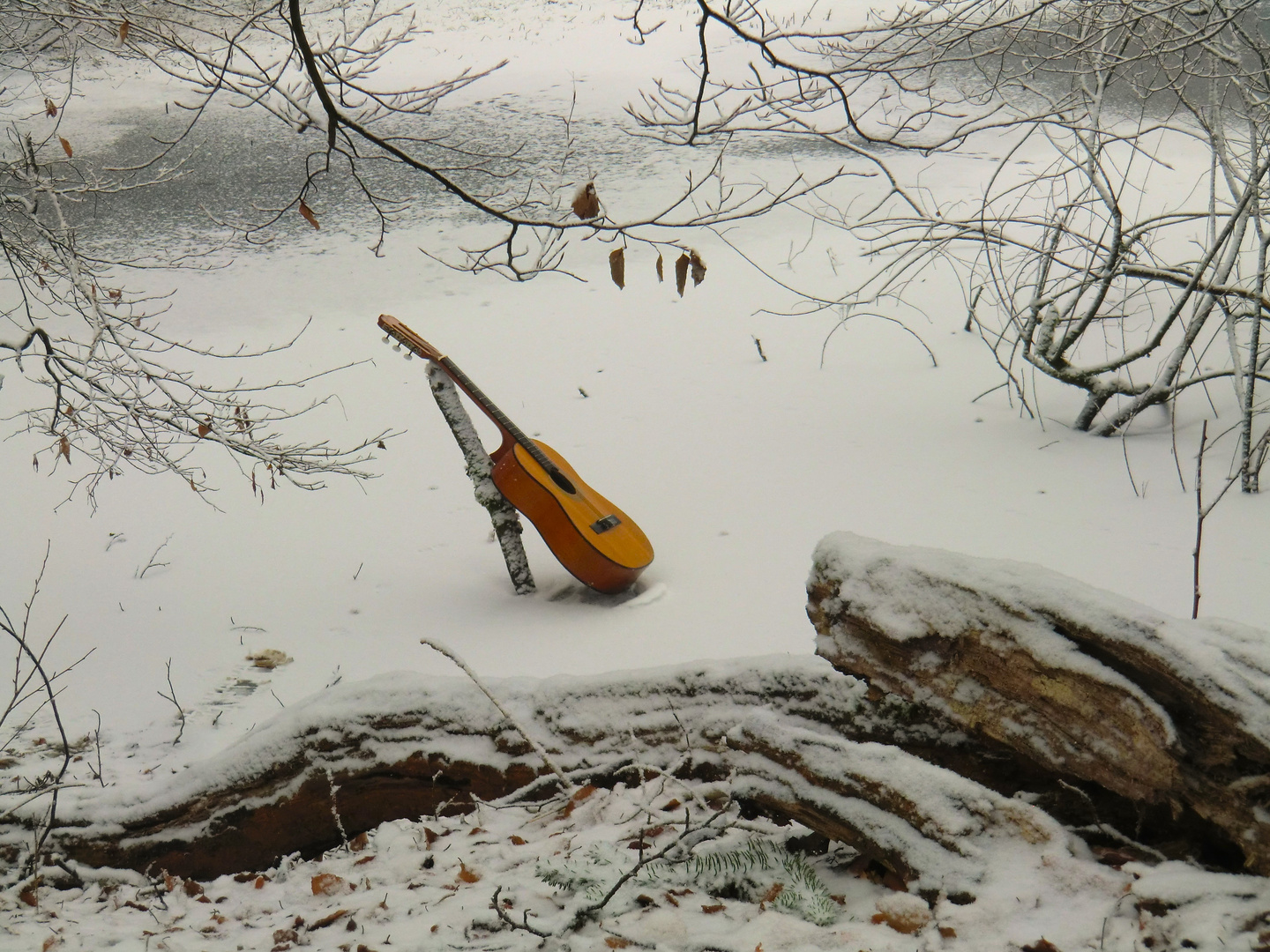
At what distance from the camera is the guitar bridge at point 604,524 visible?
394 cm

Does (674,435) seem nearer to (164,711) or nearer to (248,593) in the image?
(248,593)

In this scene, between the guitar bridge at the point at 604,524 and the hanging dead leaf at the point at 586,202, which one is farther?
the guitar bridge at the point at 604,524

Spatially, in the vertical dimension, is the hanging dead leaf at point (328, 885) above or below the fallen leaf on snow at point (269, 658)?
below

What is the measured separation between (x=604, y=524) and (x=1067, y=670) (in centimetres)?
259

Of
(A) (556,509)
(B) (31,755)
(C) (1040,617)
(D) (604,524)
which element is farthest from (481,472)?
(C) (1040,617)

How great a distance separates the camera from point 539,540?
474 centimetres

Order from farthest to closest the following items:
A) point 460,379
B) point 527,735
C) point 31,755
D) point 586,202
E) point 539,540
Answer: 1. point 539,540
2. point 460,379
3. point 31,755
4. point 527,735
5. point 586,202

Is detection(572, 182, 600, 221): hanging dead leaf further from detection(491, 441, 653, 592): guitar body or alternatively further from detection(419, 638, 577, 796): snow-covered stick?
detection(491, 441, 653, 592): guitar body

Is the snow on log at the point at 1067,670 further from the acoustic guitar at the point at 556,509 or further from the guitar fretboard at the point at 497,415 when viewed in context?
the guitar fretboard at the point at 497,415

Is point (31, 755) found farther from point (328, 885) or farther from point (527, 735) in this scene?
point (527, 735)

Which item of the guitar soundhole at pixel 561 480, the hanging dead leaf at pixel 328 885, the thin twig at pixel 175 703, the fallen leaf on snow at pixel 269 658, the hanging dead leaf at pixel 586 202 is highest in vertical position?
the hanging dead leaf at pixel 586 202

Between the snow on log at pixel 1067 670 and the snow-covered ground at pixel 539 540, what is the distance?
0.16 metres

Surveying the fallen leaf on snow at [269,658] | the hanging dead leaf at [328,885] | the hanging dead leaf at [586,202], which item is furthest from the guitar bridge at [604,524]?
the hanging dead leaf at [586,202]

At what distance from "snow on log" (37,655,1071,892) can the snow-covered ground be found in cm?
10
